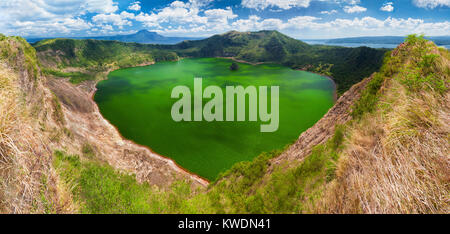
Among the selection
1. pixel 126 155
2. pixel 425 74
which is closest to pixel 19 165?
pixel 425 74

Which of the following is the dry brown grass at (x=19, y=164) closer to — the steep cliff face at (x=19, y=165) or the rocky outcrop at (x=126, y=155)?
the steep cliff face at (x=19, y=165)

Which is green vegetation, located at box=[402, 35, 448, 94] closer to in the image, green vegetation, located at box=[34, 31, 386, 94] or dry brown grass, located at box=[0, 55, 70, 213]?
dry brown grass, located at box=[0, 55, 70, 213]

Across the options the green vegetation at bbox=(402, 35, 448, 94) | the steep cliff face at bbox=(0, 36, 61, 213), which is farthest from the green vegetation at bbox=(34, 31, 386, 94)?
the steep cliff face at bbox=(0, 36, 61, 213)

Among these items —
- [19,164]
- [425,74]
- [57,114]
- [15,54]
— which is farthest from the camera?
[57,114]

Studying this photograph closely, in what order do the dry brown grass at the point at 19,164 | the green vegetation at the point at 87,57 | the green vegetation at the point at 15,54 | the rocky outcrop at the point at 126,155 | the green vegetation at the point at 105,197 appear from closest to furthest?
1. the dry brown grass at the point at 19,164
2. the green vegetation at the point at 105,197
3. the green vegetation at the point at 15,54
4. the rocky outcrop at the point at 126,155
5. the green vegetation at the point at 87,57

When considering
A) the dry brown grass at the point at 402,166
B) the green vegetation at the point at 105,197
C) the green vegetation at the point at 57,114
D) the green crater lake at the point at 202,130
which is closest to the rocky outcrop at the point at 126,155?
the green vegetation at the point at 57,114

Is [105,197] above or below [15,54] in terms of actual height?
below

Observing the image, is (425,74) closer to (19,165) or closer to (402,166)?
(402,166)
